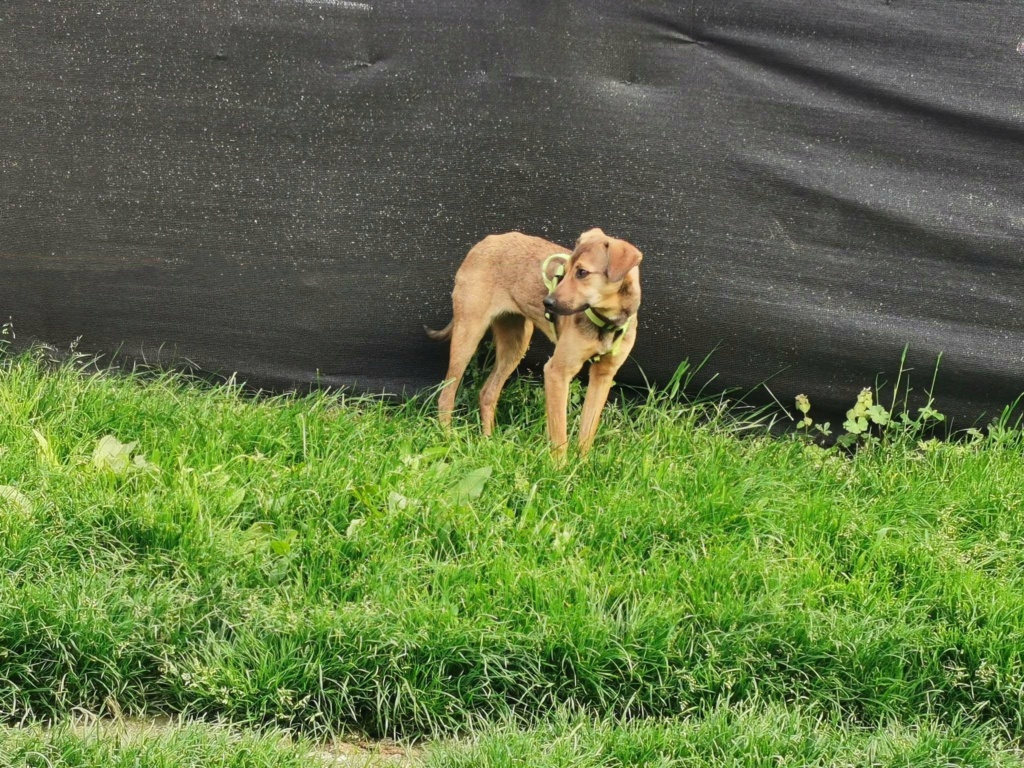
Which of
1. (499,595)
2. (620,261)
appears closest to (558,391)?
(620,261)

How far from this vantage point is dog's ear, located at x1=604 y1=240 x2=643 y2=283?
14.2ft

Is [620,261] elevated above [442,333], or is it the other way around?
[620,261]

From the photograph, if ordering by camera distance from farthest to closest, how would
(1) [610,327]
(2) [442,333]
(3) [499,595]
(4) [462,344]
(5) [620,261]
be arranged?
(2) [442,333], (4) [462,344], (1) [610,327], (5) [620,261], (3) [499,595]

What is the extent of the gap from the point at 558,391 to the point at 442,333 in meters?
0.74

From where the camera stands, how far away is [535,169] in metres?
4.98

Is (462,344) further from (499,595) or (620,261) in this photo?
(499,595)

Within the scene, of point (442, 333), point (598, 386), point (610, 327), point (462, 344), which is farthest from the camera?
point (442, 333)

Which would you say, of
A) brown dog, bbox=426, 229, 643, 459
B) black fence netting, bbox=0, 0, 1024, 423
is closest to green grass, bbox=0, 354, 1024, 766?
brown dog, bbox=426, 229, 643, 459

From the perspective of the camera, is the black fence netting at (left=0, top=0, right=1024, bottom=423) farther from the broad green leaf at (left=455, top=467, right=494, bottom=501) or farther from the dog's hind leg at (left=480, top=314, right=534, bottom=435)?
the broad green leaf at (left=455, top=467, right=494, bottom=501)

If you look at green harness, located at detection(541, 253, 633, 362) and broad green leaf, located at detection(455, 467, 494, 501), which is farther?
green harness, located at detection(541, 253, 633, 362)

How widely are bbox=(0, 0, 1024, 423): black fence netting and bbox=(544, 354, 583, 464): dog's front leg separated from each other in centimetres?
63

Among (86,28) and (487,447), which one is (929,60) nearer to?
(487,447)

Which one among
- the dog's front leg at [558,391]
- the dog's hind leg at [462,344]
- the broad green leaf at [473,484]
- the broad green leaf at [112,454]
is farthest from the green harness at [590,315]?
the broad green leaf at [112,454]

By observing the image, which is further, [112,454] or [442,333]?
[442,333]
